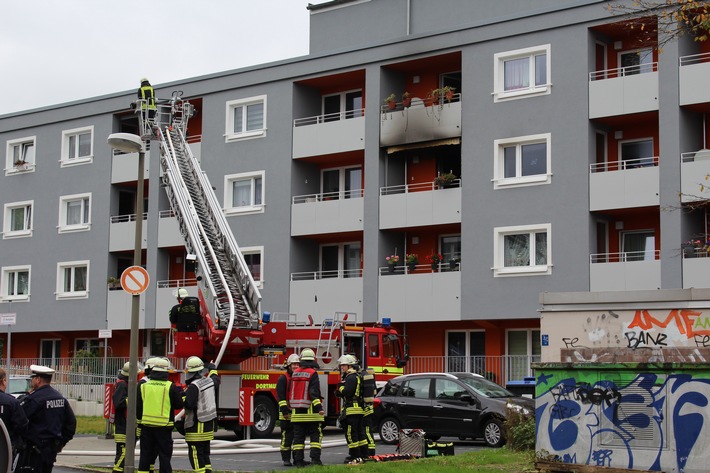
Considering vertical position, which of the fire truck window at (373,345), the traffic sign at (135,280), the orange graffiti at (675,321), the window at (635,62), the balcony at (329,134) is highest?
the window at (635,62)

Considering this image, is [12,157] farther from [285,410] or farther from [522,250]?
[285,410]

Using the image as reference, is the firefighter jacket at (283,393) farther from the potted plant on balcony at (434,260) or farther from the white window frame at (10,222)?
the white window frame at (10,222)

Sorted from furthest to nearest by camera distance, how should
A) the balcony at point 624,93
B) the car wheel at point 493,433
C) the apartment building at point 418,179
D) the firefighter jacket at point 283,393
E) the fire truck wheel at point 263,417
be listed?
the apartment building at point 418,179
the balcony at point 624,93
the fire truck wheel at point 263,417
the car wheel at point 493,433
the firefighter jacket at point 283,393

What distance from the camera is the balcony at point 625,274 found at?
30.6m

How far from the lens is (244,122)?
4022 centimetres

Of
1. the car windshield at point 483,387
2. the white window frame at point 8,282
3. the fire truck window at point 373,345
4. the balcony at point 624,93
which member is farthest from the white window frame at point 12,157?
the car windshield at point 483,387

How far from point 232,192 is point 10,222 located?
40.0 feet

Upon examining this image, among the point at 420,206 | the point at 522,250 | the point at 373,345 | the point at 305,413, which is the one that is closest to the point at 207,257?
the point at 373,345

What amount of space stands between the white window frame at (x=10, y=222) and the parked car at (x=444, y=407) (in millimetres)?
25914

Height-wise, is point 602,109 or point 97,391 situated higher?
point 602,109

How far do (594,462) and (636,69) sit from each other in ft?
64.9

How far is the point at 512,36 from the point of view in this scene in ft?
112

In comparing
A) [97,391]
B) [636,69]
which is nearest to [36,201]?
[97,391]

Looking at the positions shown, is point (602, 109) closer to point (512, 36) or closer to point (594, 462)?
point (512, 36)
